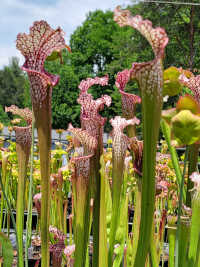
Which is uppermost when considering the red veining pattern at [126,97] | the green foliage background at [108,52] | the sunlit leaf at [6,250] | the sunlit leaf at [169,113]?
the green foliage background at [108,52]

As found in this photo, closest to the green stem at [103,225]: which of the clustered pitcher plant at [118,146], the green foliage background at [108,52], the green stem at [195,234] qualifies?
the clustered pitcher plant at [118,146]

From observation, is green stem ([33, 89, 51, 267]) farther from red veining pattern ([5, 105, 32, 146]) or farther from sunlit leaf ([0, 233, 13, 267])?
red veining pattern ([5, 105, 32, 146])

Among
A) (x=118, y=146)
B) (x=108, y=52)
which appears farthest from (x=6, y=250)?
(x=108, y=52)

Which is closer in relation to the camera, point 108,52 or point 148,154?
point 148,154

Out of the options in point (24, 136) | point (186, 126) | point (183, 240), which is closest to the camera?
point (186, 126)

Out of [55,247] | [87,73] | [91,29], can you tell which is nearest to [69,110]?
[87,73]

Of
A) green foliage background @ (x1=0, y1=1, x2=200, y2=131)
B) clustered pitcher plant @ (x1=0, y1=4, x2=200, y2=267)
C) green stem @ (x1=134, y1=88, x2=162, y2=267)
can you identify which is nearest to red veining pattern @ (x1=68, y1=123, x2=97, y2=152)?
clustered pitcher plant @ (x1=0, y1=4, x2=200, y2=267)

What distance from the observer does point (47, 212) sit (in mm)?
346

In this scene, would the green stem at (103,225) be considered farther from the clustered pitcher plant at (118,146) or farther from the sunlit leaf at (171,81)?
the sunlit leaf at (171,81)

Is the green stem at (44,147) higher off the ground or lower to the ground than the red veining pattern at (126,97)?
lower

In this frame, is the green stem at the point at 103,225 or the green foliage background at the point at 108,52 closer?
the green stem at the point at 103,225

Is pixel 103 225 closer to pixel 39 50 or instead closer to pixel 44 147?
pixel 44 147

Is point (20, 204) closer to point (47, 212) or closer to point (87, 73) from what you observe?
point (47, 212)

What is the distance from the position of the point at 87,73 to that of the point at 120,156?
15696 mm
